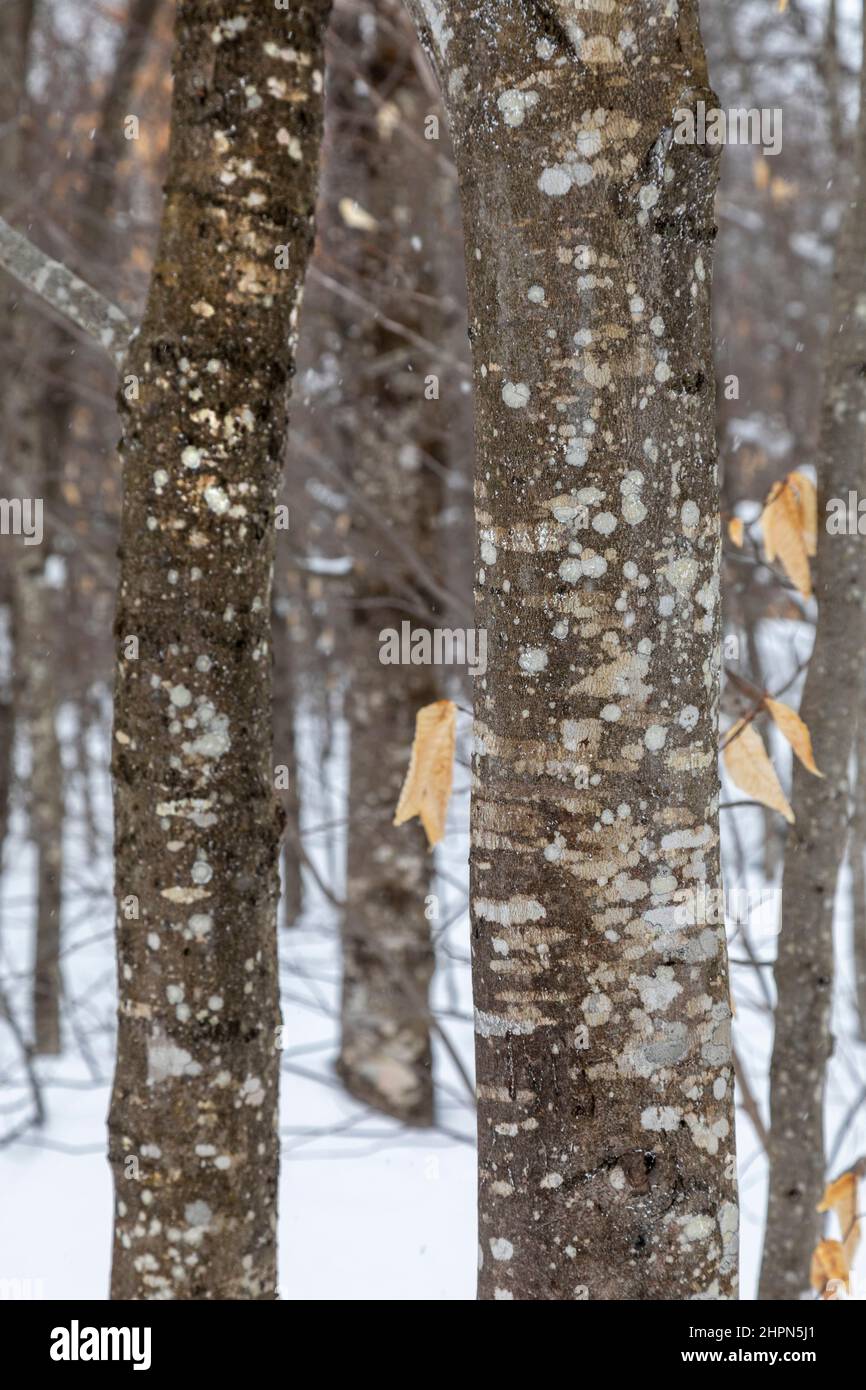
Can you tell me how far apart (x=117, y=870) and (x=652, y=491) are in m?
1.32

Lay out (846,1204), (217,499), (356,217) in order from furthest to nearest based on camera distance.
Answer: (356,217)
(846,1204)
(217,499)

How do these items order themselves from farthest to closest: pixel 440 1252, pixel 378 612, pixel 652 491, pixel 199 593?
pixel 378 612
pixel 440 1252
pixel 199 593
pixel 652 491

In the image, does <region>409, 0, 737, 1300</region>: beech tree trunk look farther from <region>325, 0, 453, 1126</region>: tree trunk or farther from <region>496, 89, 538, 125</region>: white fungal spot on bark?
<region>325, 0, 453, 1126</region>: tree trunk

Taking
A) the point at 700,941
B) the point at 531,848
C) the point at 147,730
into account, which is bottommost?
the point at 700,941

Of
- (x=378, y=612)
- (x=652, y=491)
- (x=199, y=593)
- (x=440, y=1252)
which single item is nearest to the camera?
(x=652, y=491)

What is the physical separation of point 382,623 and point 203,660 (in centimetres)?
337

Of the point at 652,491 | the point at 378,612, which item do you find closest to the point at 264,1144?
the point at 652,491

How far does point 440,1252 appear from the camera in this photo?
3.90m

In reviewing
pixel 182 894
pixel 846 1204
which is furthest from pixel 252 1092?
pixel 846 1204

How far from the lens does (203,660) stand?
2.14 meters

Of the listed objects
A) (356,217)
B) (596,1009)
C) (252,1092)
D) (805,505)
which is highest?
(356,217)

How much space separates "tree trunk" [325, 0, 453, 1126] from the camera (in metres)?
5.38

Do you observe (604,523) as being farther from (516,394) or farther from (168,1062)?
(168,1062)
